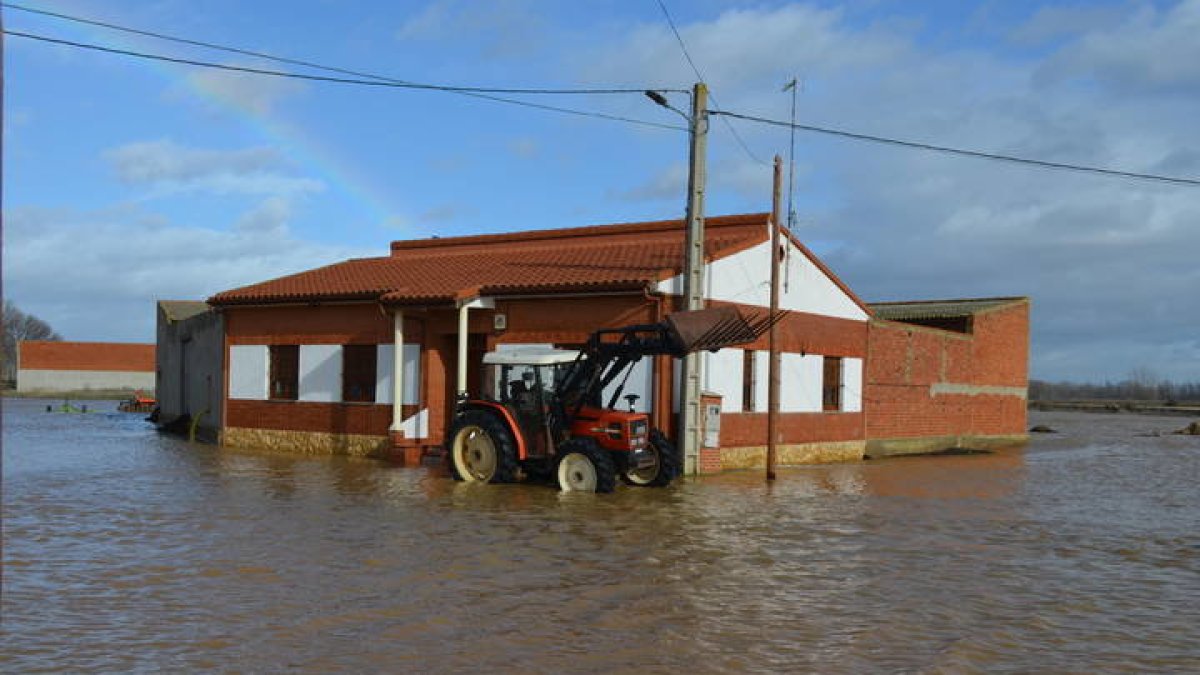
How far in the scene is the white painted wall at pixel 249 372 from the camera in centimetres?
2430

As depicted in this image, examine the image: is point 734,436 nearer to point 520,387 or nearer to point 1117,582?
point 520,387

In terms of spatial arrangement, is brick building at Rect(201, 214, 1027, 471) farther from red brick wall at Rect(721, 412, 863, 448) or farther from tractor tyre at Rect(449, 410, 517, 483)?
tractor tyre at Rect(449, 410, 517, 483)

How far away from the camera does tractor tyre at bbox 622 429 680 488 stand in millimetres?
16766

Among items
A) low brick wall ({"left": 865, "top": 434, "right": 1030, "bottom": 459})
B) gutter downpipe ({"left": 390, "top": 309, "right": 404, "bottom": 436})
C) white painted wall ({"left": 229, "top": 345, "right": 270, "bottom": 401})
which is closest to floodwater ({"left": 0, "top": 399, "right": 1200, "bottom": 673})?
gutter downpipe ({"left": 390, "top": 309, "right": 404, "bottom": 436})

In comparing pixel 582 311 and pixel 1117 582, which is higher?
pixel 582 311

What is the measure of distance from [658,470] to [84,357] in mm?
72879

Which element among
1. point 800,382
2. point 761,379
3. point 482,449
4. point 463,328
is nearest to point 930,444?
point 800,382

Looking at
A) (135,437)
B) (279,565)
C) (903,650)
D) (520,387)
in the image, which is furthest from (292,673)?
(135,437)

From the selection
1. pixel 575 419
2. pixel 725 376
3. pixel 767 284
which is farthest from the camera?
pixel 767 284

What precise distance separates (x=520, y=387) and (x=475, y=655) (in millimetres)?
9699

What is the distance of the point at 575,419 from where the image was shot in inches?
647

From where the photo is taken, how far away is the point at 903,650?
7.52 metres

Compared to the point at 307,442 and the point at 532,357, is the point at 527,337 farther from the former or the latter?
the point at 307,442

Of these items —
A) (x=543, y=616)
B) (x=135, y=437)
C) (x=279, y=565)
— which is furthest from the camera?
(x=135, y=437)
